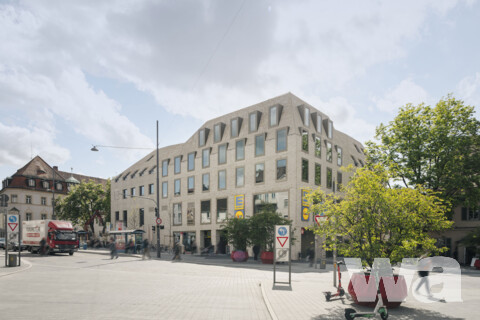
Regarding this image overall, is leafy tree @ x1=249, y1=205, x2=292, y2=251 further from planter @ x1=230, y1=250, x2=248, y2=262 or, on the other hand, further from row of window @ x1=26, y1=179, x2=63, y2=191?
row of window @ x1=26, y1=179, x2=63, y2=191

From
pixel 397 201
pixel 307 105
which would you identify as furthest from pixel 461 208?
pixel 397 201

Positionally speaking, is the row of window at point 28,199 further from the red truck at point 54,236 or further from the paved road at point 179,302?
the paved road at point 179,302

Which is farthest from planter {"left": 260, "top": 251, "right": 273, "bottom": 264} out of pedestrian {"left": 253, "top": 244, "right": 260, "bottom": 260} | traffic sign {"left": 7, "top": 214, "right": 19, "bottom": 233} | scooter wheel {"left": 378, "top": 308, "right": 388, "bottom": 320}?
scooter wheel {"left": 378, "top": 308, "right": 388, "bottom": 320}

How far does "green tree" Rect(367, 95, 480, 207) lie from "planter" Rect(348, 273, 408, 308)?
71.1 ft

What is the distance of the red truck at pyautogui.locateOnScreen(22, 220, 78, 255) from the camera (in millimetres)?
33281

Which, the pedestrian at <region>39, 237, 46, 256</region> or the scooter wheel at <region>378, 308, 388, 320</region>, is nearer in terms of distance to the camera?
the scooter wheel at <region>378, 308, 388, 320</region>

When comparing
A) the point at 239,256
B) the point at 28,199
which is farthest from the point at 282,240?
the point at 28,199

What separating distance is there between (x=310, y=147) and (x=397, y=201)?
27072 millimetres

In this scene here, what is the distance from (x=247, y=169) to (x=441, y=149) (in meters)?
18.2

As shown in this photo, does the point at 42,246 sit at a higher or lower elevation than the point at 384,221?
lower

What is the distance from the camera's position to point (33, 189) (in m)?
73.9

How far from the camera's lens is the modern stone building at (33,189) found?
71438 mm

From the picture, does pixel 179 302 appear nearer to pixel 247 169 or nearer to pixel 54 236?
pixel 54 236

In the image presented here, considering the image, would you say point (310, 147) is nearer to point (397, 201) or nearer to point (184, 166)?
point (184, 166)
